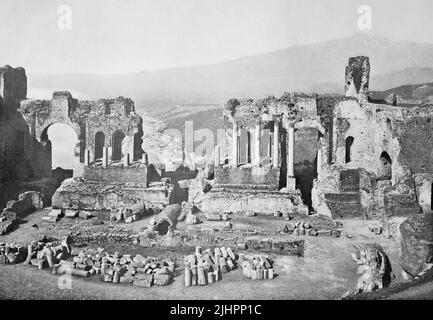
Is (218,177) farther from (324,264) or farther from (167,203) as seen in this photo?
(324,264)

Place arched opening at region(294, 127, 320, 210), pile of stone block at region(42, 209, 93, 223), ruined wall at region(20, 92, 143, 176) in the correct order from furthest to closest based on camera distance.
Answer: ruined wall at region(20, 92, 143, 176) → arched opening at region(294, 127, 320, 210) → pile of stone block at region(42, 209, 93, 223)

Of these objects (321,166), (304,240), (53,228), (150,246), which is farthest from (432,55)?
(53,228)

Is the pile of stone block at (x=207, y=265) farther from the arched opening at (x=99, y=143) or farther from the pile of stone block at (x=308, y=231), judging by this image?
the arched opening at (x=99, y=143)

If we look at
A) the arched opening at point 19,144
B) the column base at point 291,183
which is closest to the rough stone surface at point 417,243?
the column base at point 291,183

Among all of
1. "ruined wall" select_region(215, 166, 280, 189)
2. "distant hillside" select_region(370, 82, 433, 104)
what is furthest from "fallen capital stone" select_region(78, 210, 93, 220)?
"distant hillside" select_region(370, 82, 433, 104)

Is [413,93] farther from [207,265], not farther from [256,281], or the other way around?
[207,265]

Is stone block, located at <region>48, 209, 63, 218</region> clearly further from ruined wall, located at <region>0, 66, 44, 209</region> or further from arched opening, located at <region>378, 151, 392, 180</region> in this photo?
arched opening, located at <region>378, 151, 392, 180</region>
